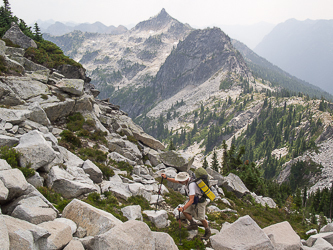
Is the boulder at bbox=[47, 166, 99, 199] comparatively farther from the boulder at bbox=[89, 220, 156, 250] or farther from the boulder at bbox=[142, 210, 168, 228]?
the boulder at bbox=[89, 220, 156, 250]

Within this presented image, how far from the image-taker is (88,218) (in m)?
8.23

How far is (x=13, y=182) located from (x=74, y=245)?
347 centimetres

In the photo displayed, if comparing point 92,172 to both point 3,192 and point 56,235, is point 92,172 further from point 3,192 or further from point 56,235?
point 56,235

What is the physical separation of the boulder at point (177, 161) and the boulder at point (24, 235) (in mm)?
22625

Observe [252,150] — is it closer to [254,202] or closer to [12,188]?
[254,202]

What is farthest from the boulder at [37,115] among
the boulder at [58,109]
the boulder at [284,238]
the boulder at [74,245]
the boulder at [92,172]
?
the boulder at [284,238]

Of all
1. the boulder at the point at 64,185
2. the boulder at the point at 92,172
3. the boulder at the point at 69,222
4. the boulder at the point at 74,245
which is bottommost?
the boulder at the point at 92,172

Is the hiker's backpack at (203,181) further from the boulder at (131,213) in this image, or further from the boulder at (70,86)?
the boulder at (70,86)

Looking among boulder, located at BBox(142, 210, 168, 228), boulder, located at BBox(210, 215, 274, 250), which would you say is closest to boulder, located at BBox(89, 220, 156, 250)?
boulder, located at BBox(210, 215, 274, 250)

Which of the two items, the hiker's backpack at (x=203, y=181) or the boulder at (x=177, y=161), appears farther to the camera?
the boulder at (x=177, y=161)

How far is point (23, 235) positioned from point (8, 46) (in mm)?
33844

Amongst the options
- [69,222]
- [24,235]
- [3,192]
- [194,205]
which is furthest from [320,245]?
[3,192]

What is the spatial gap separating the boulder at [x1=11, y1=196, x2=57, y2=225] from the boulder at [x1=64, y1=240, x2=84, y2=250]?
1.43 meters

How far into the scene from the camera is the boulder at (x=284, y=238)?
9891 mm
